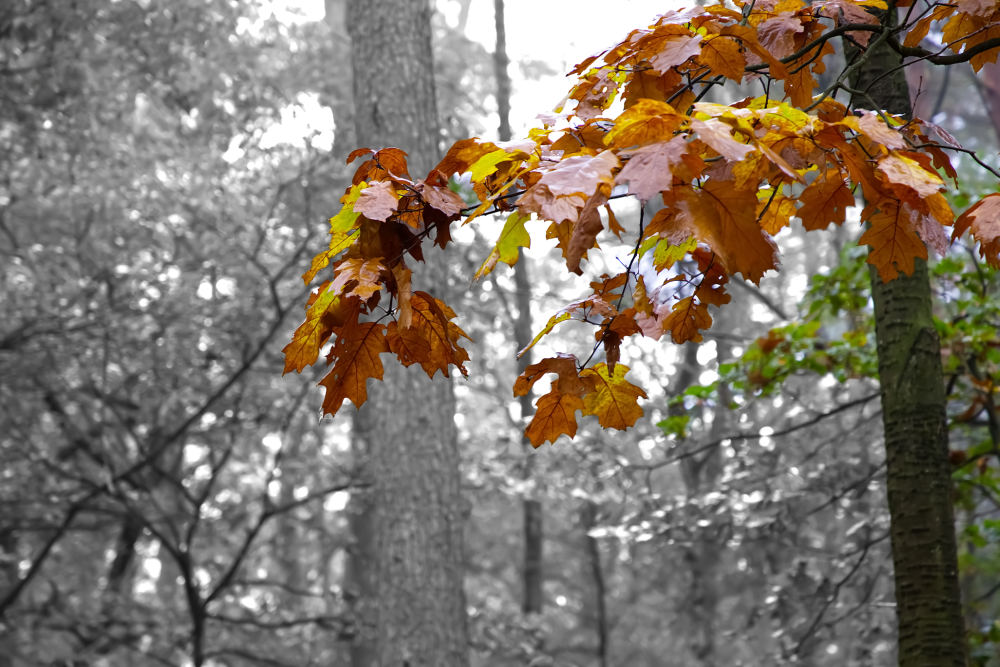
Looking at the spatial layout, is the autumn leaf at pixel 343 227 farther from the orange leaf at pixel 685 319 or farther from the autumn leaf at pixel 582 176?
the orange leaf at pixel 685 319

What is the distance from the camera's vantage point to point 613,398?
6.29 feet

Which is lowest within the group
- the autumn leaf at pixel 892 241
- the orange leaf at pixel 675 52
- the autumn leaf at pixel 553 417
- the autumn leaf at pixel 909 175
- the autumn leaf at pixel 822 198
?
the autumn leaf at pixel 553 417

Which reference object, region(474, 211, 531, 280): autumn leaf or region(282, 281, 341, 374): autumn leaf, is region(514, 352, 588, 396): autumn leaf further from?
region(282, 281, 341, 374): autumn leaf

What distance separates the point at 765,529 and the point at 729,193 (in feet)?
11.9

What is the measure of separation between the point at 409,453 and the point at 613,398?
9.98 ft

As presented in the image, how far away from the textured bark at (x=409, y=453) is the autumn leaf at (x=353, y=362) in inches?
124

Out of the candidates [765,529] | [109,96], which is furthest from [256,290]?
[765,529]

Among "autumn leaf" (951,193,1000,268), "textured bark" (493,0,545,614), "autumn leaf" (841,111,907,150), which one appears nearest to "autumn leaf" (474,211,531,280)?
"autumn leaf" (841,111,907,150)

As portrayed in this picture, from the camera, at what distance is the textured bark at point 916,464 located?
2730 millimetres

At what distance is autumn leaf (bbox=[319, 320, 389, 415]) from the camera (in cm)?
166

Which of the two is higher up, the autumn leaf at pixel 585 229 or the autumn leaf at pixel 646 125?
the autumn leaf at pixel 646 125

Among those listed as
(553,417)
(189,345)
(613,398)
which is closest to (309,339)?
(553,417)

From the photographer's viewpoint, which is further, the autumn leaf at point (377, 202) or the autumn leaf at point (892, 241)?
the autumn leaf at point (892, 241)

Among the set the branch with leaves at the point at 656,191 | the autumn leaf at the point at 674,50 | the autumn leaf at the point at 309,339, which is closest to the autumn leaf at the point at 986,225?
the branch with leaves at the point at 656,191
